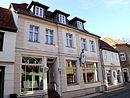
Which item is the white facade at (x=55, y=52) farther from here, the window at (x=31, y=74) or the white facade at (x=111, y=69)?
the white facade at (x=111, y=69)

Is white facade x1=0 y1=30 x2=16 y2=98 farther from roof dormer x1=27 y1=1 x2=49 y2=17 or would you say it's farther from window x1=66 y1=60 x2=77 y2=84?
window x1=66 y1=60 x2=77 y2=84

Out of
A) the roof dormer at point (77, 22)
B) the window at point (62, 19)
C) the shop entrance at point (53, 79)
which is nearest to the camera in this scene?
the shop entrance at point (53, 79)

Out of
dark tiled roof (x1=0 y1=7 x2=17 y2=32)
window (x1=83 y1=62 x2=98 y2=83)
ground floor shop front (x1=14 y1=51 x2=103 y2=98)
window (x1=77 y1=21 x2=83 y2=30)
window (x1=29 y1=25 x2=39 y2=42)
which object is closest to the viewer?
dark tiled roof (x1=0 y1=7 x2=17 y2=32)

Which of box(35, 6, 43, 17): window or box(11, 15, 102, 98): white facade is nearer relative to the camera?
box(11, 15, 102, 98): white facade

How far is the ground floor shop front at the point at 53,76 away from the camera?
34.8 ft

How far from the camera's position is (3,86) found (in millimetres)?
9219

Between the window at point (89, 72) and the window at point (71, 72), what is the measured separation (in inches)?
63.2

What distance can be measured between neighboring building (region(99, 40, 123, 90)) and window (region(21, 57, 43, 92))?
1083 centimetres

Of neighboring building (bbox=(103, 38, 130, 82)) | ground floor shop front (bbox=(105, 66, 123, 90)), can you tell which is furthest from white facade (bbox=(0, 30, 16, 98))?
neighboring building (bbox=(103, 38, 130, 82))

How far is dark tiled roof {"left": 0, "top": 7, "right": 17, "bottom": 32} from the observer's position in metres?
10.2

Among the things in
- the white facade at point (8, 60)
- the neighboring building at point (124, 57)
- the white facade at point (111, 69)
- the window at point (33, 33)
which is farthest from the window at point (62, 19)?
the neighboring building at point (124, 57)

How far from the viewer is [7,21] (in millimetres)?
11125

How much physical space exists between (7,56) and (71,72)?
736 centimetres

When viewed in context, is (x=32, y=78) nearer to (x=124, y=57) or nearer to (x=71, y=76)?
(x=71, y=76)
